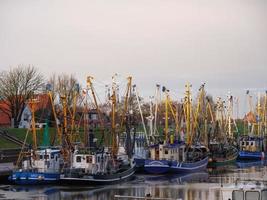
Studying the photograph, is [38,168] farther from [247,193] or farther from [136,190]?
[247,193]

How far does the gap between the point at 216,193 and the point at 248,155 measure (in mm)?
36784

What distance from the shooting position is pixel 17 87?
7888cm

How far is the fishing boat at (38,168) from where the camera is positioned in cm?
4288

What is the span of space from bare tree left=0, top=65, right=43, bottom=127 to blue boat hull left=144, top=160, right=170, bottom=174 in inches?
1203

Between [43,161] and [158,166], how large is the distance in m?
11.8

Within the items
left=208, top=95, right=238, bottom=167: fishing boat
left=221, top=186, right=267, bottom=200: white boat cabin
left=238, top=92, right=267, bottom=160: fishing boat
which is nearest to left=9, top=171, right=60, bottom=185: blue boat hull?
left=221, top=186, right=267, bottom=200: white boat cabin

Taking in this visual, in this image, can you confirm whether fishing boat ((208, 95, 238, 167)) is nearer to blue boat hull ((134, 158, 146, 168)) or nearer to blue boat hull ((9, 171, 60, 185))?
blue boat hull ((134, 158, 146, 168))

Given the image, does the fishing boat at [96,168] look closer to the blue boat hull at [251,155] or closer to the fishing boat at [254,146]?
the blue boat hull at [251,155]

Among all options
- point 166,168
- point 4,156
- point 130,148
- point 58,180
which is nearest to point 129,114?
point 130,148

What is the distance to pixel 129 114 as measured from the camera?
60156 millimetres

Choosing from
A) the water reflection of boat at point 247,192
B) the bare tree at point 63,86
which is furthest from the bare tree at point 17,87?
the water reflection of boat at point 247,192

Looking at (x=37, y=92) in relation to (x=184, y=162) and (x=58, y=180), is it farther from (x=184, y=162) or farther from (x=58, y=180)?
(x=58, y=180)

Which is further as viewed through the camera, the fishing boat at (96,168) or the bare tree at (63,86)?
the bare tree at (63,86)

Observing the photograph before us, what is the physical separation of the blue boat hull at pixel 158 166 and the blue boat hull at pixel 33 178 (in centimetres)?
1185
